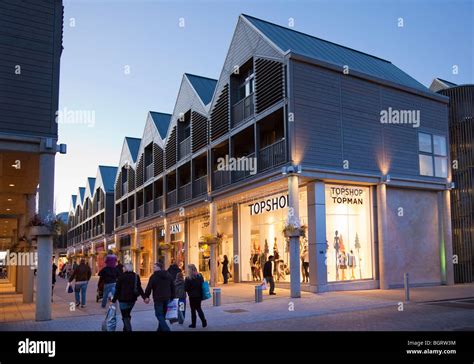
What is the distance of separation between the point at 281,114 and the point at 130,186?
27467 millimetres

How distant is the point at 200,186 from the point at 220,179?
10.5ft

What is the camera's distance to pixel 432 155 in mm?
24391

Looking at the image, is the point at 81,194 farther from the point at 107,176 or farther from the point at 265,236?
the point at 265,236

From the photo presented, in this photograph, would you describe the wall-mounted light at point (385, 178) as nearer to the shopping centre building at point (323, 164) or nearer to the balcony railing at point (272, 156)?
the shopping centre building at point (323, 164)

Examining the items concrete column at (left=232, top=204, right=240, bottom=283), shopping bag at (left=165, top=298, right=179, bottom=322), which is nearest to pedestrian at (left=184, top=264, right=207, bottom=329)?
shopping bag at (left=165, top=298, right=179, bottom=322)

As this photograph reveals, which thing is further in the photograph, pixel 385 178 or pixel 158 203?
pixel 158 203

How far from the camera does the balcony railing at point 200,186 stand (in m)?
28.0

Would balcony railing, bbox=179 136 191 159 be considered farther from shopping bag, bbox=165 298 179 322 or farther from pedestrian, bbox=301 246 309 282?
shopping bag, bbox=165 298 179 322

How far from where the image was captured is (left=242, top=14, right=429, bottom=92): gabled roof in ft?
70.5

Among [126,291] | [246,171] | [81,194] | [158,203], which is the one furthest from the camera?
[81,194]

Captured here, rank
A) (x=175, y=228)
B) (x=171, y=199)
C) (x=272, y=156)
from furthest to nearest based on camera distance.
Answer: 1. (x=175, y=228)
2. (x=171, y=199)
3. (x=272, y=156)

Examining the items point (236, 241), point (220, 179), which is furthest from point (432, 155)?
point (236, 241)

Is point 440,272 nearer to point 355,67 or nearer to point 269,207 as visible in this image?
point 269,207
